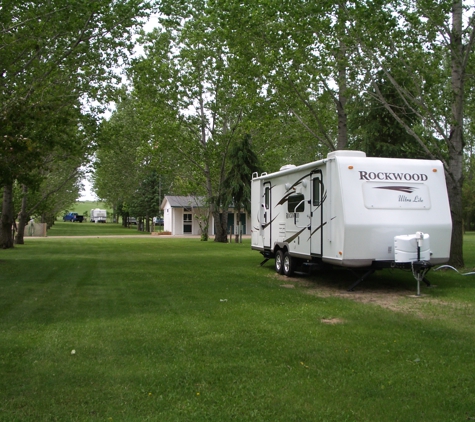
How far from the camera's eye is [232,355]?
643cm

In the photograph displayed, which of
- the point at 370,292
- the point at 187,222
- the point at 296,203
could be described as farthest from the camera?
the point at 187,222

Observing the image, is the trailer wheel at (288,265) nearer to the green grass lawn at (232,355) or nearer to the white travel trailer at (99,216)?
the green grass lawn at (232,355)

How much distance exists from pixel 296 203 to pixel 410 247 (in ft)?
11.9

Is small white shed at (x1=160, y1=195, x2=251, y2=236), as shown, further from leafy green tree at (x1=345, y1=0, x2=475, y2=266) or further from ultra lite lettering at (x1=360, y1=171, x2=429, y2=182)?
ultra lite lettering at (x1=360, y1=171, x2=429, y2=182)

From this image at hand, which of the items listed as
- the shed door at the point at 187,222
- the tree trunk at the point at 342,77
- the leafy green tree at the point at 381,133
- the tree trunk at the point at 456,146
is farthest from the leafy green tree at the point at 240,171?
the shed door at the point at 187,222

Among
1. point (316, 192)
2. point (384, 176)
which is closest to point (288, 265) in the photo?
point (316, 192)

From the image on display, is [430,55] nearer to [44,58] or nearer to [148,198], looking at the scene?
[44,58]

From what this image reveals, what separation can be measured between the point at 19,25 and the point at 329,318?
1208cm

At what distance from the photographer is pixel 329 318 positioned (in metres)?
8.63

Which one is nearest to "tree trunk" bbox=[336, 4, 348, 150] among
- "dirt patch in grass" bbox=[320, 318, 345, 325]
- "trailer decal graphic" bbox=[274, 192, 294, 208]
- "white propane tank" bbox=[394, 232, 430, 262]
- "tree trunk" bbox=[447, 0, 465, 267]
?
"tree trunk" bbox=[447, 0, 465, 267]

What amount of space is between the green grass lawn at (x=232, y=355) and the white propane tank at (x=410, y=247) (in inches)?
31.3

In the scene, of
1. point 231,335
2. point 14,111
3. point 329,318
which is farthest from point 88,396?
point 14,111

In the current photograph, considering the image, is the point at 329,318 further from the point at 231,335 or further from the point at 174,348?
the point at 174,348

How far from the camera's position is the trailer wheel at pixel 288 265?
14.0 meters
